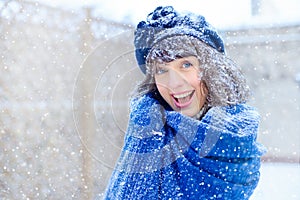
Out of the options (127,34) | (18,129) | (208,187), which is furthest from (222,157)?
(18,129)

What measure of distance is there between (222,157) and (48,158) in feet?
4.52

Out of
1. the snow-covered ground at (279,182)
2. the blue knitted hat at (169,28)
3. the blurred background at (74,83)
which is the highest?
the blue knitted hat at (169,28)

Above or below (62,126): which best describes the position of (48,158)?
below

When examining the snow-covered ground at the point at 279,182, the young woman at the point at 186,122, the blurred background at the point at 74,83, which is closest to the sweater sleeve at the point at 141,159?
the young woman at the point at 186,122

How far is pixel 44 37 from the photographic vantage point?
1587 mm

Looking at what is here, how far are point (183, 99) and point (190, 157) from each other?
9cm

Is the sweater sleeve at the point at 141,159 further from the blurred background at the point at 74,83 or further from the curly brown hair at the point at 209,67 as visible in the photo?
the blurred background at the point at 74,83

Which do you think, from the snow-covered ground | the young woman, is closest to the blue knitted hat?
the young woman

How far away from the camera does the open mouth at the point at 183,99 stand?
0.58 meters

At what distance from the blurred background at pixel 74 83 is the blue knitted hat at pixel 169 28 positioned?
0.52 metres

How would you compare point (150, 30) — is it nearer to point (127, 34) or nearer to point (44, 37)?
point (127, 34)

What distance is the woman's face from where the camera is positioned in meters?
0.57

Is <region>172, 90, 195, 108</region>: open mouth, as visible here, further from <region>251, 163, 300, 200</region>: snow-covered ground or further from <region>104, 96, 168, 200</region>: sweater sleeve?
<region>251, 163, 300, 200</region>: snow-covered ground

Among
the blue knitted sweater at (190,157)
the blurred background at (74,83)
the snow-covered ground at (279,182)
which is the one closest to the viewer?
the blue knitted sweater at (190,157)
